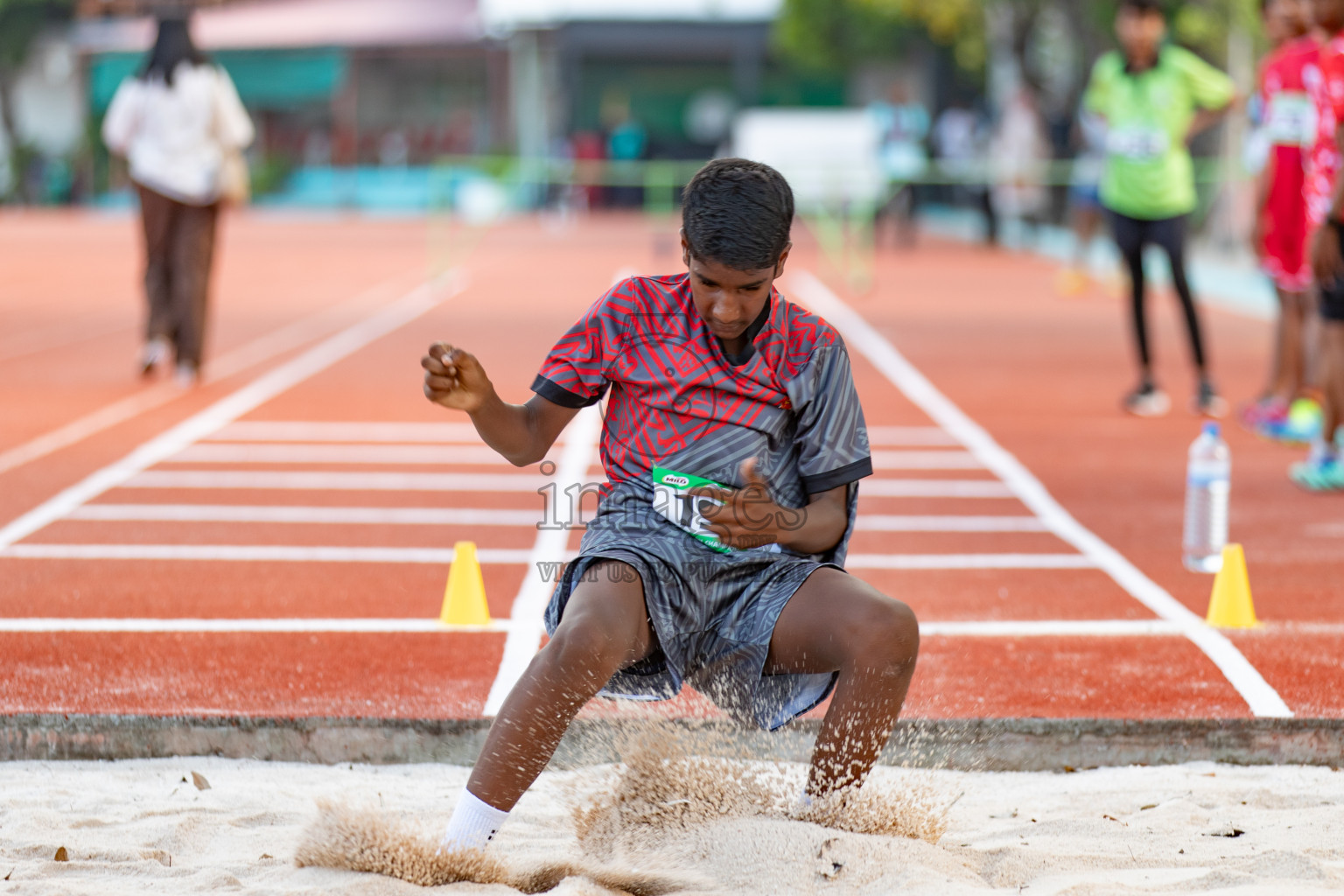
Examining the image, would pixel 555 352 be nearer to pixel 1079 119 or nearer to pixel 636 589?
pixel 636 589

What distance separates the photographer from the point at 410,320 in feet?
53.1

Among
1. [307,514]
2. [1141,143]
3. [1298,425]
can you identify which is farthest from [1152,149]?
[307,514]

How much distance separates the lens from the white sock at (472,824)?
3215 mm

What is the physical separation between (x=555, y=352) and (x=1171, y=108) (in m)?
7.33

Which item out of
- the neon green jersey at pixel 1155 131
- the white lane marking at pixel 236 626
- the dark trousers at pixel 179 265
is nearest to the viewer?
the white lane marking at pixel 236 626

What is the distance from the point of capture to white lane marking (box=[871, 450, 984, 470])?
8.65m

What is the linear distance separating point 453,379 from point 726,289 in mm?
591

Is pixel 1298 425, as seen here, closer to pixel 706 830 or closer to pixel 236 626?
pixel 236 626

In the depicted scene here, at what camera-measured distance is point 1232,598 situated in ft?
17.7

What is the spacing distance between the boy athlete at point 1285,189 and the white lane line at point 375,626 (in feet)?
14.1

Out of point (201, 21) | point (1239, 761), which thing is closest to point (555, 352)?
point (1239, 761)

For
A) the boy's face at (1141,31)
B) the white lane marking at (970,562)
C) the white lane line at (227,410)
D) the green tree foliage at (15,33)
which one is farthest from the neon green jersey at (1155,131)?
the green tree foliage at (15,33)

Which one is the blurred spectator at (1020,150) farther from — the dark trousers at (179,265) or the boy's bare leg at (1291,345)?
the dark trousers at (179,265)

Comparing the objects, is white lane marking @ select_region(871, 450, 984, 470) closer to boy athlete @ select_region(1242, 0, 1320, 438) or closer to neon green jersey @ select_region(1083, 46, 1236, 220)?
boy athlete @ select_region(1242, 0, 1320, 438)
